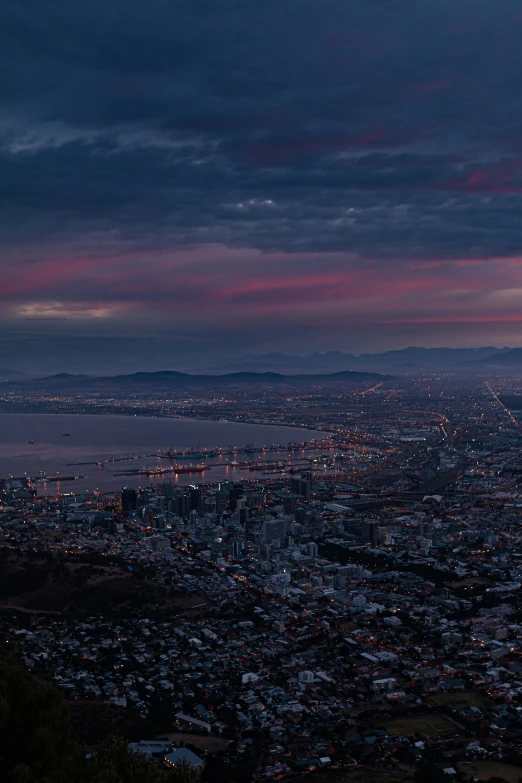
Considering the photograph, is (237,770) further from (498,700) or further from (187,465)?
(187,465)

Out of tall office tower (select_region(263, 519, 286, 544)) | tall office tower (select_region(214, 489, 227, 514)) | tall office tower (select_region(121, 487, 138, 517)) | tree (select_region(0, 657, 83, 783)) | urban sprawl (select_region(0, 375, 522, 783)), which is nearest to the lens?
tree (select_region(0, 657, 83, 783))

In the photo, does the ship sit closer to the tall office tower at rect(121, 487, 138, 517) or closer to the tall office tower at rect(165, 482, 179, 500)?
the tall office tower at rect(165, 482, 179, 500)

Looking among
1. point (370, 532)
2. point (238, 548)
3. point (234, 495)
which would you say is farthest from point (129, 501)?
point (370, 532)

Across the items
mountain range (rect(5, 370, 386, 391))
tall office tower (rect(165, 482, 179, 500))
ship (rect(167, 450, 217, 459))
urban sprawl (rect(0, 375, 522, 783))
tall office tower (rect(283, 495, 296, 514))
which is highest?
mountain range (rect(5, 370, 386, 391))

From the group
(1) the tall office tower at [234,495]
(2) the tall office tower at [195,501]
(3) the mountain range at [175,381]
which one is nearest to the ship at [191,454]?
(1) the tall office tower at [234,495]

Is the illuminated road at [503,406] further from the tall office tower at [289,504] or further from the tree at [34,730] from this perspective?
the tree at [34,730]

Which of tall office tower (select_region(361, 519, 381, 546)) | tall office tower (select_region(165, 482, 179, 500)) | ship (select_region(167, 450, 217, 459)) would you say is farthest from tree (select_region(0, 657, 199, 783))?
ship (select_region(167, 450, 217, 459))
